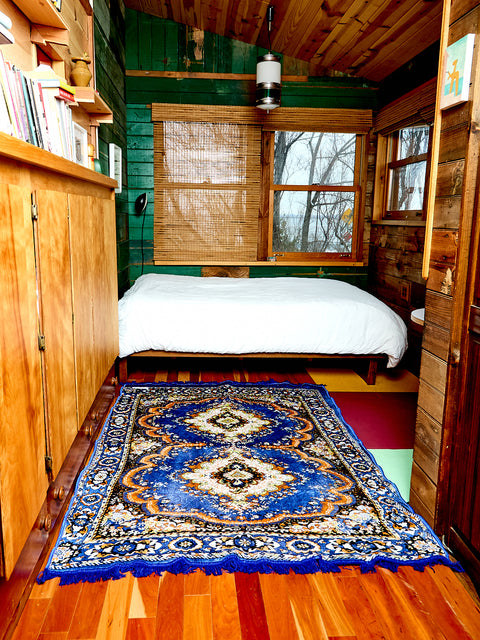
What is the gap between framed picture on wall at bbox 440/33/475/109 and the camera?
5.56 feet

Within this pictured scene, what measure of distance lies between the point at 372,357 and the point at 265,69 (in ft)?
8.62

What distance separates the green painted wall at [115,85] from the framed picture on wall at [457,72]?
2616mm

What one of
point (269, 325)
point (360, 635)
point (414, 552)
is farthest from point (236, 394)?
point (360, 635)

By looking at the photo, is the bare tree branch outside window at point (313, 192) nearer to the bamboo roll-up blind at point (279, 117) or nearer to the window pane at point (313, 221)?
the window pane at point (313, 221)

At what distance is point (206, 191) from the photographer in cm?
527

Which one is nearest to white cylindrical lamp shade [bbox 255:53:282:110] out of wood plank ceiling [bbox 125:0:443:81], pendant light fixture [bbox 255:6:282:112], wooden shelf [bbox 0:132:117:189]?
pendant light fixture [bbox 255:6:282:112]

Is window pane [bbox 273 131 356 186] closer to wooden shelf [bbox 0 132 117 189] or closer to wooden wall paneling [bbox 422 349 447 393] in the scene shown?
wooden shelf [bbox 0 132 117 189]

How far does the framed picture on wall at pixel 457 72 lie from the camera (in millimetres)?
1695

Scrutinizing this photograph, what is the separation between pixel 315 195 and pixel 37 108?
3860 mm

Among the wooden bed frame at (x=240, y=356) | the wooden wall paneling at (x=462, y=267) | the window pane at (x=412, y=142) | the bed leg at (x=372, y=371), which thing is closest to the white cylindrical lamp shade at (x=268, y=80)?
the window pane at (x=412, y=142)

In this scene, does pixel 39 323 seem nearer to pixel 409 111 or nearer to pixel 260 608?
pixel 260 608

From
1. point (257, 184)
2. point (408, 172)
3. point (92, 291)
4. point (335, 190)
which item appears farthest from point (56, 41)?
point (335, 190)

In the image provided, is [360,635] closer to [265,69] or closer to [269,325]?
[269,325]

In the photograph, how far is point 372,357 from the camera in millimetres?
3775
